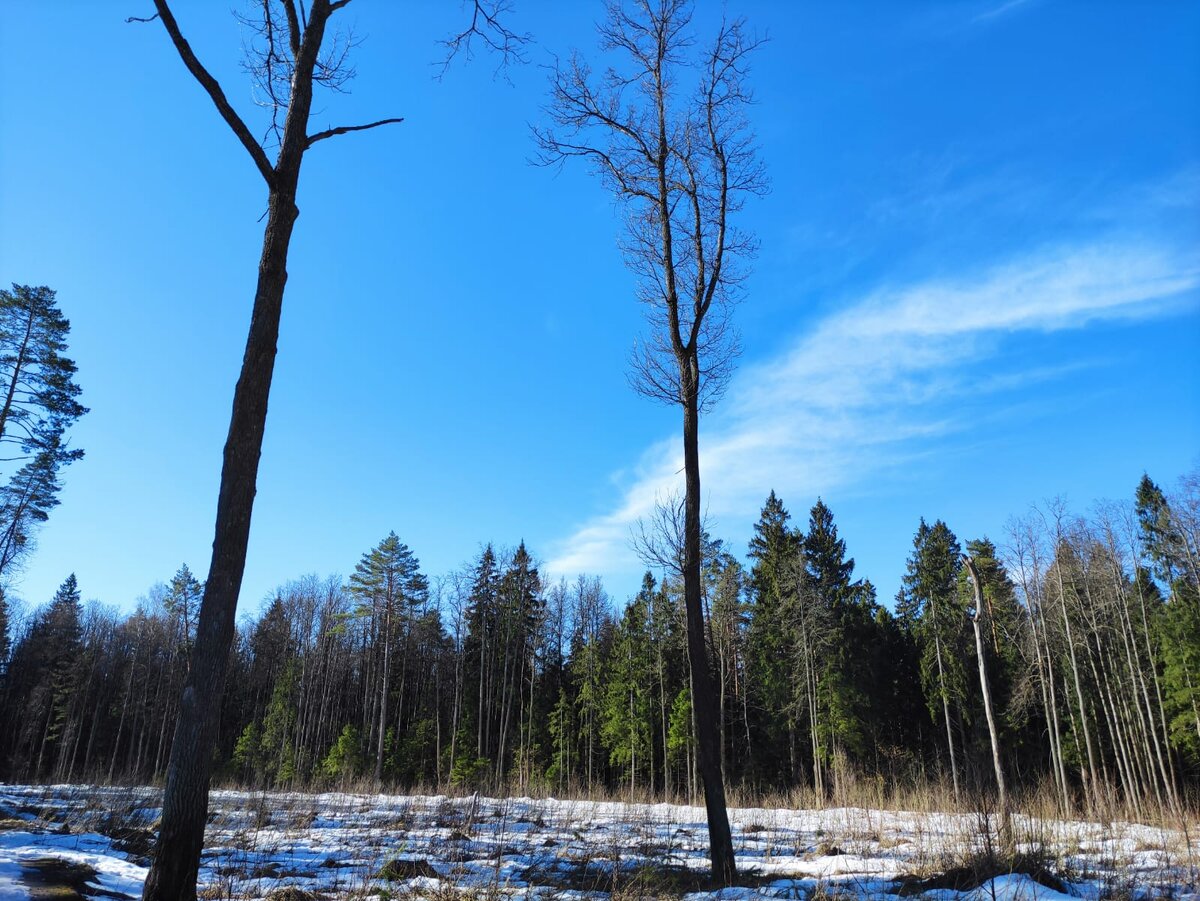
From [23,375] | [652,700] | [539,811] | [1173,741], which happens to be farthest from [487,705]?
[1173,741]

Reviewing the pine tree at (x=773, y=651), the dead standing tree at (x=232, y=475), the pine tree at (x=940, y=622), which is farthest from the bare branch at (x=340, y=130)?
the pine tree at (x=940, y=622)

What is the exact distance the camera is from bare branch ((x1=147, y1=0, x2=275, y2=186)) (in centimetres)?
541

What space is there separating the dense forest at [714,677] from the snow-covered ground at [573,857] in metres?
8.84

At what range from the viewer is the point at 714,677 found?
35031 millimetres

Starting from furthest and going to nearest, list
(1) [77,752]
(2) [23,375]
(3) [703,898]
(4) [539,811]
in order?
(1) [77,752]
(2) [23,375]
(4) [539,811]
(3) [703,898]

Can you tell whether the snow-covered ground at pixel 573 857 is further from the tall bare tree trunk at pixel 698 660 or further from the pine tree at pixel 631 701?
the pine tree at pixel 631 701

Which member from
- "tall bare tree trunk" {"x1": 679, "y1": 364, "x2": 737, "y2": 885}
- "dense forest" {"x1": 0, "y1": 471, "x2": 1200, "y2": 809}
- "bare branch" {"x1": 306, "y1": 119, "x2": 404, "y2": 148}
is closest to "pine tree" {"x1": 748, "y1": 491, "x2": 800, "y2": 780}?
"dense forest" {"x1": 0, "y1": 471, "x2": 1200, "y2": 809}

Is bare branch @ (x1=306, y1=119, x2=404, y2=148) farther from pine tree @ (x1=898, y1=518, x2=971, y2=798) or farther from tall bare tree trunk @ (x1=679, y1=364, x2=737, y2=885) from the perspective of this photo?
pine tree @ (x1=898, y1=518, x2=971, y2=798)

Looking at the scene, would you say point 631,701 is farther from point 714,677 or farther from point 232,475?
point 232,475

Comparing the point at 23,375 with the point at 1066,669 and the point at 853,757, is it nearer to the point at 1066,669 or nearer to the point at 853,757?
the point at 853,757

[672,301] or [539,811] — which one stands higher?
[672,301]

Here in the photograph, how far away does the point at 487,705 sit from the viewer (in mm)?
41844

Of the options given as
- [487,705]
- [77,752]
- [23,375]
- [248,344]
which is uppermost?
[23,375]

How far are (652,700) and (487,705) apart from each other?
11.8 m
